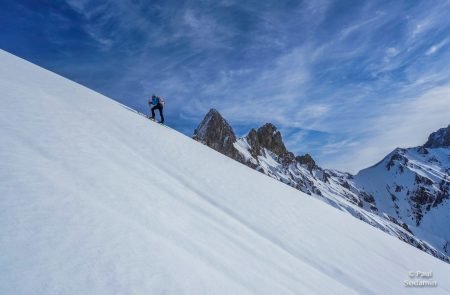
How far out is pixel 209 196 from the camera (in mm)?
8375

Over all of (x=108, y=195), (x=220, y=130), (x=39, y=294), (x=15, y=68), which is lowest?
(x=39, y=294)

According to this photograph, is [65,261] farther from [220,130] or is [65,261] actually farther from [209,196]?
[220,130]

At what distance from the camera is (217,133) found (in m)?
176

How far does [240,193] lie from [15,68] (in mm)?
9187

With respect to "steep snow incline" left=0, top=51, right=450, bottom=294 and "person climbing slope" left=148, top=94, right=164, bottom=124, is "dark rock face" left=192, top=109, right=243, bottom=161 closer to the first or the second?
"person climbing slope" left=148, top=94, right=164, bottom=124

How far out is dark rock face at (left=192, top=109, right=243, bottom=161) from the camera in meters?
170

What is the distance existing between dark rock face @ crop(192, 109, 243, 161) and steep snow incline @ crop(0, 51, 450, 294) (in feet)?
514

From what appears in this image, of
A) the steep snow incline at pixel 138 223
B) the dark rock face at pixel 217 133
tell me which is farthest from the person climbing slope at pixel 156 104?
the dark rock face at pixel 217 133

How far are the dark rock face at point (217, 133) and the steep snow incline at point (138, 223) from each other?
6173 inches

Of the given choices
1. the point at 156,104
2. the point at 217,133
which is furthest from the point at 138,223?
the point at 217,133

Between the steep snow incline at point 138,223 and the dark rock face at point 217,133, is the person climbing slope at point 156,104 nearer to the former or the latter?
the steep snow incline at point 138,223

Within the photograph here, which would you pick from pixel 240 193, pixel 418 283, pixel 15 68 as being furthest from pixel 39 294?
pixel 15 68

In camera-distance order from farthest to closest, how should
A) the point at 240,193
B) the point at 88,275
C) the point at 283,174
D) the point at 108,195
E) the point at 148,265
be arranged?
the point at 283,174, the point at 240,193, the point at 108,195, the point at 148,265, the point at 88,275

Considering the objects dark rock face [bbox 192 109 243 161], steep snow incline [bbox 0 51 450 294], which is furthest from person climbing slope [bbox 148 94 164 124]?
dark rock face [bbox 192 109 243 161]
